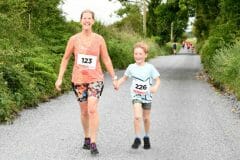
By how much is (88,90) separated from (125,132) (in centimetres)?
219

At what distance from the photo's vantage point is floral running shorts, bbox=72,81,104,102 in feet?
28.5

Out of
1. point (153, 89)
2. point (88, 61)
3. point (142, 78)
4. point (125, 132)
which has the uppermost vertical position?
point (88, 61)

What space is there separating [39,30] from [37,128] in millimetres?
11658

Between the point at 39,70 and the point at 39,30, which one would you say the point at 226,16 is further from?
the point at 39,70

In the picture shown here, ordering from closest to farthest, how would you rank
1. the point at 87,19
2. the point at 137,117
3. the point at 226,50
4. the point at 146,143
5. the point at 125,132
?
the point at 87,19 < the point at 137,117 < the point at 146,143 < the point at 125,132 < the point at 226,50

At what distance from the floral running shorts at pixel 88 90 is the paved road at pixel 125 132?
0.85 meters

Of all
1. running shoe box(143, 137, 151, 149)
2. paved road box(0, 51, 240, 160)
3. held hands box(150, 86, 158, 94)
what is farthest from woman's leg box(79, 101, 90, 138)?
held hands box(150, 86, 158, 94)

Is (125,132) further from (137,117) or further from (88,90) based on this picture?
(88,90)

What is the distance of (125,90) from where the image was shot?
18.9m

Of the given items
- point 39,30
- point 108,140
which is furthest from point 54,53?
point 108,140

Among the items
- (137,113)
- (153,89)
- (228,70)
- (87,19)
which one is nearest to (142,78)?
(153,89)

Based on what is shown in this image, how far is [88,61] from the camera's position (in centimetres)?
861

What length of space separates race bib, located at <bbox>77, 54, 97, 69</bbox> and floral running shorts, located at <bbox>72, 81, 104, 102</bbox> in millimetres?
271

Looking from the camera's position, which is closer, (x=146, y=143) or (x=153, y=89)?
(x=153, y=89)
